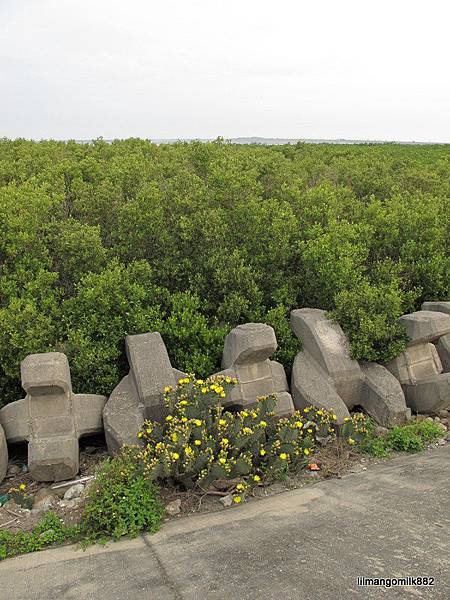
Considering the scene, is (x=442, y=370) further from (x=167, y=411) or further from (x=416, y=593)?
(x=416, y=593)

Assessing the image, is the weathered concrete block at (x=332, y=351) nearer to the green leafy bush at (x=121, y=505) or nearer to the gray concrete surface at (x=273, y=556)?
the gray concrete surface at (x=273, y=556)

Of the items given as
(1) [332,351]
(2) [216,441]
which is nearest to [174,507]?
(2) [216,441]

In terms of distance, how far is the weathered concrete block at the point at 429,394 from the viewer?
6.03 metres

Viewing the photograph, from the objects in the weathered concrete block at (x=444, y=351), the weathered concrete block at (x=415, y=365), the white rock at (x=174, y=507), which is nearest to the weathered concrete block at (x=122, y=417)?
the white rock at (x=174, y=507)

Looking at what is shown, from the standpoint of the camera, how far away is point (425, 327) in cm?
620

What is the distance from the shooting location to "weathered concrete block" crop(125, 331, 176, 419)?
5000 millimetres

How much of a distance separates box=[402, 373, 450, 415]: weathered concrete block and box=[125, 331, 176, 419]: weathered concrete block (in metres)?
2.58

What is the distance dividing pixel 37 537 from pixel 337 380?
3056 millimetres

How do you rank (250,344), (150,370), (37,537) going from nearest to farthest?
(37,537)
(150,370)
(250,344)

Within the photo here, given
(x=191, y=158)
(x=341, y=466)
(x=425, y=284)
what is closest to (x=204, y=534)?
(x=341, y=466)

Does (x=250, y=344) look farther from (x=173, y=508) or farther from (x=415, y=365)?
(x=415, y=365)

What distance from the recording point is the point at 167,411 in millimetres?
4996

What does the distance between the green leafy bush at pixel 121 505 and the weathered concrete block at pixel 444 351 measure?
375 cm

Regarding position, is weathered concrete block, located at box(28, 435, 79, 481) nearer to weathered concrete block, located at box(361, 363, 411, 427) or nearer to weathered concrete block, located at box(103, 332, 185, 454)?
weathered concrete block, located at box(103, 332, 185, 454)
